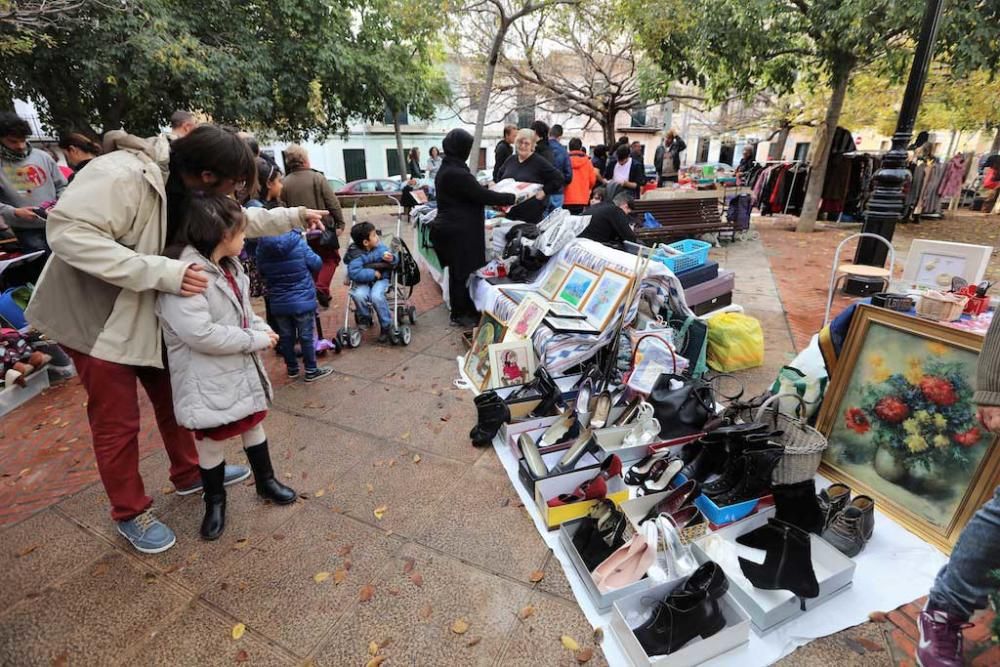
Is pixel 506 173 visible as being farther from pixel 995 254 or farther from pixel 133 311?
pixel 995 254

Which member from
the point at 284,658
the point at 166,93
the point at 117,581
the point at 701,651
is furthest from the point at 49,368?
the point at 166,93

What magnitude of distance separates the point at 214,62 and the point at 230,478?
32.1 ft

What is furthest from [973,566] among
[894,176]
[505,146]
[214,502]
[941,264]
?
[505,146]

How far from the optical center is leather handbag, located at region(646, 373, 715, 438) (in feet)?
9.89

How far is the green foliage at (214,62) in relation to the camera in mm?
8523

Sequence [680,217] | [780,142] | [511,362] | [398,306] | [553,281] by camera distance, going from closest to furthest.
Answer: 1. [511,362]
2. [553,281]
3. [398,306]
4. [680,217]
5. [780,142]

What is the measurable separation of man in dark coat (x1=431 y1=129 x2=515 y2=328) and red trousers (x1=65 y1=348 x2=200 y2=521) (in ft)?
10.6

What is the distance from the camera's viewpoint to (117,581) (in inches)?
90.9

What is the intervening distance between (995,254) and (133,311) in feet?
39.0

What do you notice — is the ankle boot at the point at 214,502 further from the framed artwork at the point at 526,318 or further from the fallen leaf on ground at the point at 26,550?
the framed artwork at the point at 526,318

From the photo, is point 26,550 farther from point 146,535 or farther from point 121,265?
point 121,265

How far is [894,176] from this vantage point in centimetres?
562

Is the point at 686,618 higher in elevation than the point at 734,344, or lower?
lower

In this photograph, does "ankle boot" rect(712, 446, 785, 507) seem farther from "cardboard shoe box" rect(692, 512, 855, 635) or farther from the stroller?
the stroller
